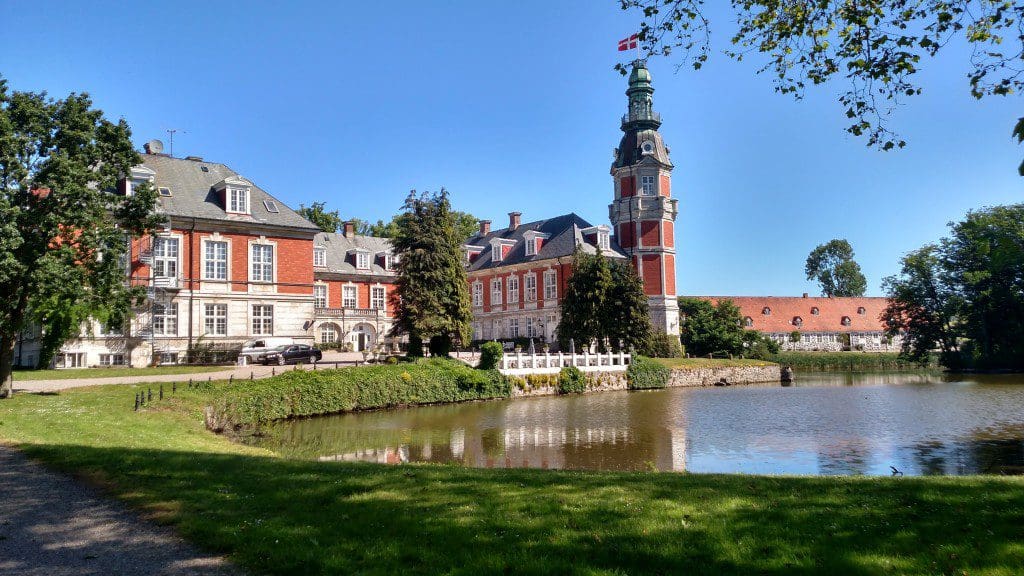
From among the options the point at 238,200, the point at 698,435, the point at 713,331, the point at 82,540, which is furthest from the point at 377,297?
the point at 82,540

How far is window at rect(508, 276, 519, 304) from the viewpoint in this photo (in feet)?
176

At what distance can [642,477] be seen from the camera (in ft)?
27.5

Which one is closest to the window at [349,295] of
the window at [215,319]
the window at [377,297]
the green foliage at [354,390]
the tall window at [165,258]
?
the window at [377,297]

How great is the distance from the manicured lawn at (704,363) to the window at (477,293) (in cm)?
2053

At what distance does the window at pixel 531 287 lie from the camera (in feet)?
170

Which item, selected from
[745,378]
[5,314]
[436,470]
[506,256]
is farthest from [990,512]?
[506,256]

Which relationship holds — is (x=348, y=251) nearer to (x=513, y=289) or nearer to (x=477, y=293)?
(x=477, y=293)

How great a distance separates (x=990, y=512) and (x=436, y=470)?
249 inches

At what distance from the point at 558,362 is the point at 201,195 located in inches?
827

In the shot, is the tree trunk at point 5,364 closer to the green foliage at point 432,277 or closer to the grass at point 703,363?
the green foliage at point 432,277

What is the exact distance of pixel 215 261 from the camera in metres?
33.7

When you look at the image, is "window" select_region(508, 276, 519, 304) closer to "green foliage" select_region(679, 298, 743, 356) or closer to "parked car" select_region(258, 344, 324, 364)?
"green foliage" select_region(679, 298, 743, 356)

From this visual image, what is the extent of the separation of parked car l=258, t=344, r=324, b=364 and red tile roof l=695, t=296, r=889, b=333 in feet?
173

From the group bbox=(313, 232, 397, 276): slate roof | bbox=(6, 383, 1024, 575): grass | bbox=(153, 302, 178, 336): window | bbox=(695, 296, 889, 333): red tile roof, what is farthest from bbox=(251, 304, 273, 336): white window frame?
bbox=(695, 296, 889, 333): red tile roof
